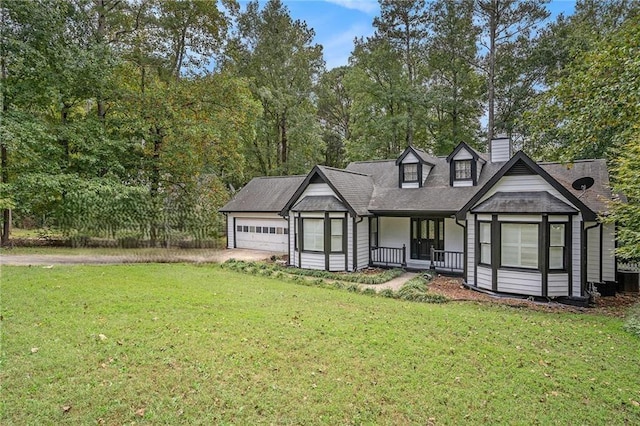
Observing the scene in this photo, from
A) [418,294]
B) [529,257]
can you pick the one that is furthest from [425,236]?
[418,294]

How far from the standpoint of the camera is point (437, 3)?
26734 mm

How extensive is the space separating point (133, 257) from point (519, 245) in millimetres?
16591

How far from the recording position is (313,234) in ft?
53.2

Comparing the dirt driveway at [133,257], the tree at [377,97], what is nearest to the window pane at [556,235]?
the dirt driveway at [133,257]

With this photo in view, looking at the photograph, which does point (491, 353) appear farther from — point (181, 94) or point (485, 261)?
point (181, 94)

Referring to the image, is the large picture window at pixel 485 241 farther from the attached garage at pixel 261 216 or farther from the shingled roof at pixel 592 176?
the attached garage at pixel 261 216

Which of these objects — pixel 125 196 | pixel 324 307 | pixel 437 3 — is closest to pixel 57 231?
pixel 125 196

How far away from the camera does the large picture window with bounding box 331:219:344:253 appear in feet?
51.4

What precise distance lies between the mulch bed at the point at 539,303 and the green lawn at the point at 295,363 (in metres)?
1.18

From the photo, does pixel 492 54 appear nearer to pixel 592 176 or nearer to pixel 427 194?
pixel 592 176

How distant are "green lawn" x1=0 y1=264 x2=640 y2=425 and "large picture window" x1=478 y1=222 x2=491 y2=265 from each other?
3259 mm

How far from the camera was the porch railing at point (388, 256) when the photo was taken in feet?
53.0

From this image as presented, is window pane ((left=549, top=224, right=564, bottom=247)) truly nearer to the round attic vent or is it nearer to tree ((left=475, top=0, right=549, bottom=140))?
the round attic vent

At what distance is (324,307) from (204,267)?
27.6ft
